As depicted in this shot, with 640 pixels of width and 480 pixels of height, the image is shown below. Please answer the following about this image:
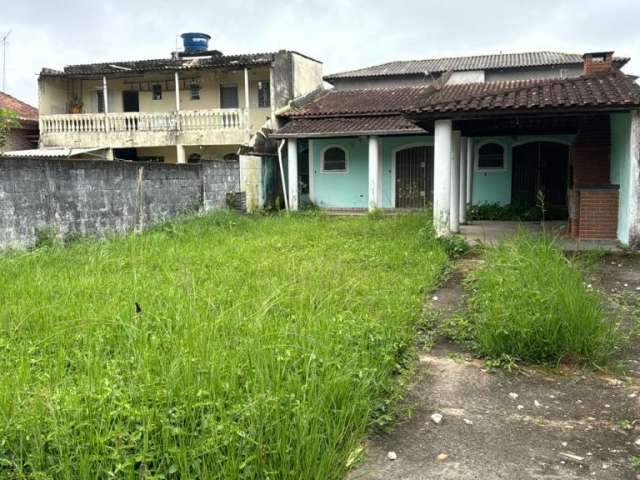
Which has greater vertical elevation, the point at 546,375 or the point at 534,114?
the point at 534,114

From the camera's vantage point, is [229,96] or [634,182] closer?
[634,182]

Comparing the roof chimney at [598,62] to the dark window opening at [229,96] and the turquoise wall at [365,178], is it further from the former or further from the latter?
the dark window opening at [229,96]

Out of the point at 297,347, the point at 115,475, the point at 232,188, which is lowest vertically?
the point at 115,475

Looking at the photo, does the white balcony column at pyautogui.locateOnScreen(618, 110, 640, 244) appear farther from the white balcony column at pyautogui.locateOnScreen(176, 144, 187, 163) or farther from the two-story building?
the white balcony column at pyautogui.locateOnScreen(176, 144, 187, 163)

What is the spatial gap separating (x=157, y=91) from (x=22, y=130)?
18.2 feet

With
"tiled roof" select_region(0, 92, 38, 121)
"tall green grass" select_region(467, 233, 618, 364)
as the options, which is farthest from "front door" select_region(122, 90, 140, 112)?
"tall green grass" select_region(467, 233, 618, 364)

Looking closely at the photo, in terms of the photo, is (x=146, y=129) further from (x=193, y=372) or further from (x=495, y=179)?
(x=193, y=372)

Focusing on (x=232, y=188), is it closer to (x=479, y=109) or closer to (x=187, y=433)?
(x=479, y=109)

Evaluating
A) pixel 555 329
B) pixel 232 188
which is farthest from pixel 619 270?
pixel 232 188

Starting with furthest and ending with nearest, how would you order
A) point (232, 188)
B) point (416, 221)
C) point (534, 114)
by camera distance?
point (232, 188)
point (416, 221)
point (534, 114)

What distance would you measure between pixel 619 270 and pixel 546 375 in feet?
14.7

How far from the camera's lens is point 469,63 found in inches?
830

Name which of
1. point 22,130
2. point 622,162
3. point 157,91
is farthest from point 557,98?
point 22,130

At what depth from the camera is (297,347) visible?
350 cm
